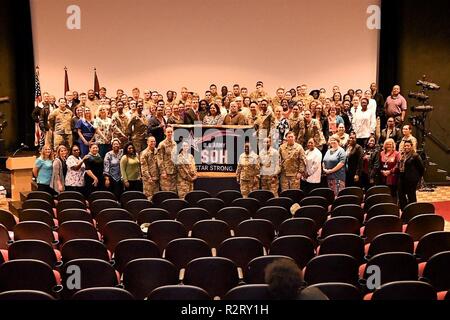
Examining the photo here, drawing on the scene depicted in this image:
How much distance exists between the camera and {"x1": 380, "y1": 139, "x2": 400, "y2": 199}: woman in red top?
1086 centimetres

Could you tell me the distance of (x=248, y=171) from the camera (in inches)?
446

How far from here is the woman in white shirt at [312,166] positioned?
1128cm

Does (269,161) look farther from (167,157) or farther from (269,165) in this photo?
(167,157)

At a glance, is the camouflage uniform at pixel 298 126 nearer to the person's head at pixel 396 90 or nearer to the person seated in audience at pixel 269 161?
the person seated in audience at pixel 269 161

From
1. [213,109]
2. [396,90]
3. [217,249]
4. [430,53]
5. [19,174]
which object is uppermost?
[430,53]

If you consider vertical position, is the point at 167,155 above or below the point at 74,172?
above

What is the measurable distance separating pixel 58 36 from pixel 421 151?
8.87m

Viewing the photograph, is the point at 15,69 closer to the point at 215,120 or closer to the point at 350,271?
the point at 215,120

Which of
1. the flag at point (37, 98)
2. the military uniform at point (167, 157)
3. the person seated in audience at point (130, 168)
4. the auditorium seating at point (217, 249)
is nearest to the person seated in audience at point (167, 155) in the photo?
the military uniform at point (167, 157)

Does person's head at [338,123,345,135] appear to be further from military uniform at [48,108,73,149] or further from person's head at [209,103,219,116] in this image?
military uniform at [48,108,73,149]

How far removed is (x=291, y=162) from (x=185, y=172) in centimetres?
183

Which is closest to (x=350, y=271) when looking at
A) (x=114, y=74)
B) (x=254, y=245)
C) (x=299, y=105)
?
(x=254, y=245)

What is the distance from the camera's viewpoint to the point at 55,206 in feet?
32.1

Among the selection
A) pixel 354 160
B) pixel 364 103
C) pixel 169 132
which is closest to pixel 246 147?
pixel 169 132
